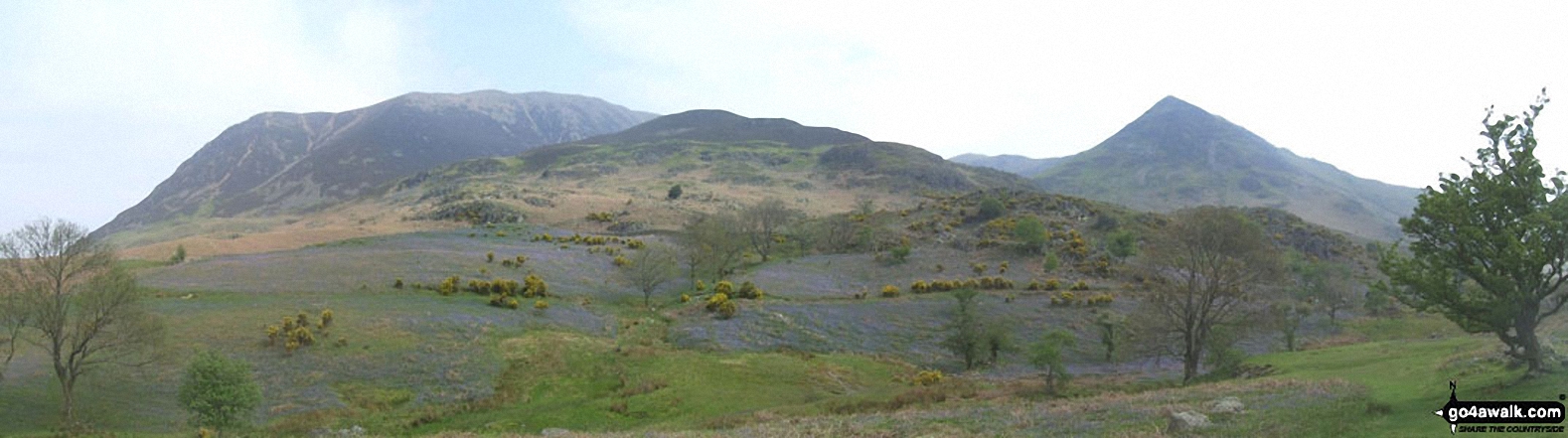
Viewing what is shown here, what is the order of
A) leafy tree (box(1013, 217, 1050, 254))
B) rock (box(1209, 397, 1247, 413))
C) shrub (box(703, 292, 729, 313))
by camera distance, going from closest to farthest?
rock (box(1209, 397, 1247, 413))
shrub (box(703, 292, 729, 313))
leafy tree (box(1013, 217, 1050, 254))

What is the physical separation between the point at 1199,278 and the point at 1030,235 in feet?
133

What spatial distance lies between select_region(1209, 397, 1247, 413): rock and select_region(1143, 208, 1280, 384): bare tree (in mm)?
16355

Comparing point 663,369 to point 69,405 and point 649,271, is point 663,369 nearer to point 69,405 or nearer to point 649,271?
point 649,271

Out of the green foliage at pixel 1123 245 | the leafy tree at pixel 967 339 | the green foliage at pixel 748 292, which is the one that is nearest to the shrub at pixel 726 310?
the green foliage at pixel 748 292

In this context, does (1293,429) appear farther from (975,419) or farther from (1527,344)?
(975,419)

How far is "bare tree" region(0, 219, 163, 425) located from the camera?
30.8 m

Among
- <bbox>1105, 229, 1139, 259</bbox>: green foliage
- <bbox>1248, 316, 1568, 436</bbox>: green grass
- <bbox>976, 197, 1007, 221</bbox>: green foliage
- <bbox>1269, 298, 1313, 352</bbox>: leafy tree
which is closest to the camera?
<bbox>1248, 316, 1568, 436</bbox>: green grass

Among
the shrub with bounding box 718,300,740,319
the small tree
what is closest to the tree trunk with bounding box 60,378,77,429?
the shrub with bounding box 718,300,740,319

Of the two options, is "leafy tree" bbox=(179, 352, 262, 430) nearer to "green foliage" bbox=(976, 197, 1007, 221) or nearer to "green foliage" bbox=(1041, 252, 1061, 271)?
"green foliage" bbox=(1041, 252, 1061, 271)

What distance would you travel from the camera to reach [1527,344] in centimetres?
1850

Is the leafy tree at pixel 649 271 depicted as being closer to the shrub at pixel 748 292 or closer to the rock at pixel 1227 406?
the shrub at pixel 748 292

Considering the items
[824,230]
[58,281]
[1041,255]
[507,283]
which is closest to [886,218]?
[824,230]

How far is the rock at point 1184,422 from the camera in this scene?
60.8 ft

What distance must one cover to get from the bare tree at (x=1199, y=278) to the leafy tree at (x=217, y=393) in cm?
4190
